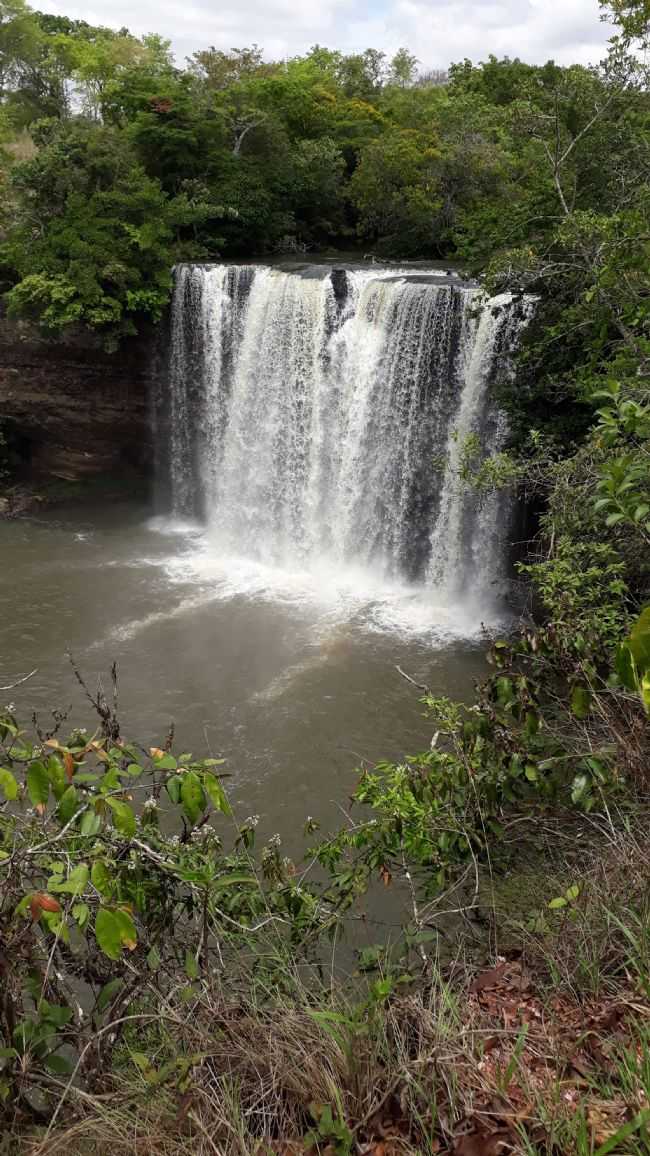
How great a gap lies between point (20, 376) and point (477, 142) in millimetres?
12657

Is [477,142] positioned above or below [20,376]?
above

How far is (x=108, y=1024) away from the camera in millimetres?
2881

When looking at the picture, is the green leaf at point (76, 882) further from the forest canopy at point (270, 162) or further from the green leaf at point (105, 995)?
the forest canopy at point (270, 162)

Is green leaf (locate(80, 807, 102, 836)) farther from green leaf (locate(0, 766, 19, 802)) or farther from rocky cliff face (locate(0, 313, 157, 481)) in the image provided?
rocky cliff face (locate(0, 313, 157, 481))

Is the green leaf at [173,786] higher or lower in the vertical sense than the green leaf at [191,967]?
higher

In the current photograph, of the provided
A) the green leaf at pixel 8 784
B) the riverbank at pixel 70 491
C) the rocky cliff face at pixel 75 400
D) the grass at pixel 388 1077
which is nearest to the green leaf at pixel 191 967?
the grass at pixel 388 1077

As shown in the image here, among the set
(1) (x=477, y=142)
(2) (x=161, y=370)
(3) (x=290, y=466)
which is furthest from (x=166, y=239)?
(1) (x=477, y=142)

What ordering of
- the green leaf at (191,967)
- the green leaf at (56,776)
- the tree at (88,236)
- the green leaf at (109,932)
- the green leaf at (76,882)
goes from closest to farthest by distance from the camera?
the green leaf at (109,932), the green leaf at (76,882), the green leaf at (56,776), the green leaf at (191,967), the tree at (88,236)

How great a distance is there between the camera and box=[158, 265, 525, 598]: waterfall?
41.4 ft

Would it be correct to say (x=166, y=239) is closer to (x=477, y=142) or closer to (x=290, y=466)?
(x=290, y=466)

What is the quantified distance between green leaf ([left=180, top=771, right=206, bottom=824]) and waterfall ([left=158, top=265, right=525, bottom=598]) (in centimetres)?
916

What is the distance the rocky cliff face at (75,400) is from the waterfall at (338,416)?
0.67 meters

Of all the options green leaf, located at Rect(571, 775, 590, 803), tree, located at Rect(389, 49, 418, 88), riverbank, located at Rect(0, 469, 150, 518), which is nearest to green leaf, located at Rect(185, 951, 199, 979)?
green leaf, located at Rect(571, 775, 590, 803)

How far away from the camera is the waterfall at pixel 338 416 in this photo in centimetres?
1263
